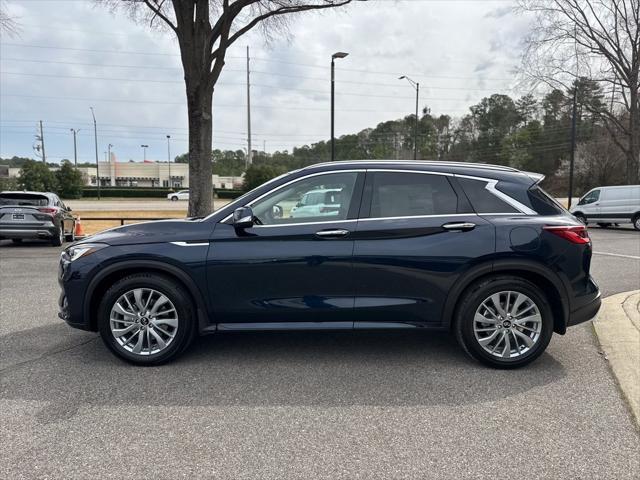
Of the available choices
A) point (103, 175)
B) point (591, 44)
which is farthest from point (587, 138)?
point (103, 175)

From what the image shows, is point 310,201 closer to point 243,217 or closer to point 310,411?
point 243,217

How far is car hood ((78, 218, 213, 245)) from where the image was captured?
13.5ft

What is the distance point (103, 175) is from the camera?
99000mm

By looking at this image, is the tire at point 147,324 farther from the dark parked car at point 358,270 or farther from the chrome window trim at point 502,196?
the chrome window trim at point 502,196

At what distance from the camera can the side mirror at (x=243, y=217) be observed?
4004 millimetres

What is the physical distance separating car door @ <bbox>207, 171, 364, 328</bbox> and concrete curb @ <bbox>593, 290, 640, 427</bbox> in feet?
7.37

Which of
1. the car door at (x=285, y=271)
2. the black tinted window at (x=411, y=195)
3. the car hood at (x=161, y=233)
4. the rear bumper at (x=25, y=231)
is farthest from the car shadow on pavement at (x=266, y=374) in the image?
the rear bumper at (x=25, y=231)

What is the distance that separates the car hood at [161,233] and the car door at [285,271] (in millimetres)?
147

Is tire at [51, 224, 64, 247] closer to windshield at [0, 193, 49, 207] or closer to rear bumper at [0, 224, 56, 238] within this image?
rear bumper at [0, 224, 56, 238]

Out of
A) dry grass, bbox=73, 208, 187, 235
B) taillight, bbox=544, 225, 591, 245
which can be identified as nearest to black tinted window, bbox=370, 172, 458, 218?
taillight, bbox=544, 225, 591, 245

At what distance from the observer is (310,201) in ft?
13.9

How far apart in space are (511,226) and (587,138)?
75.8 meters

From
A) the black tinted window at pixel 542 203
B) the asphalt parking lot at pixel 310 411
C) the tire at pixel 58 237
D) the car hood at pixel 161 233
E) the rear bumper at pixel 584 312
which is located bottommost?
the asphalt parking lot at pixel 310 411

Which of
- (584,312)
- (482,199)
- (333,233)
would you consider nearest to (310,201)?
(333,233)
